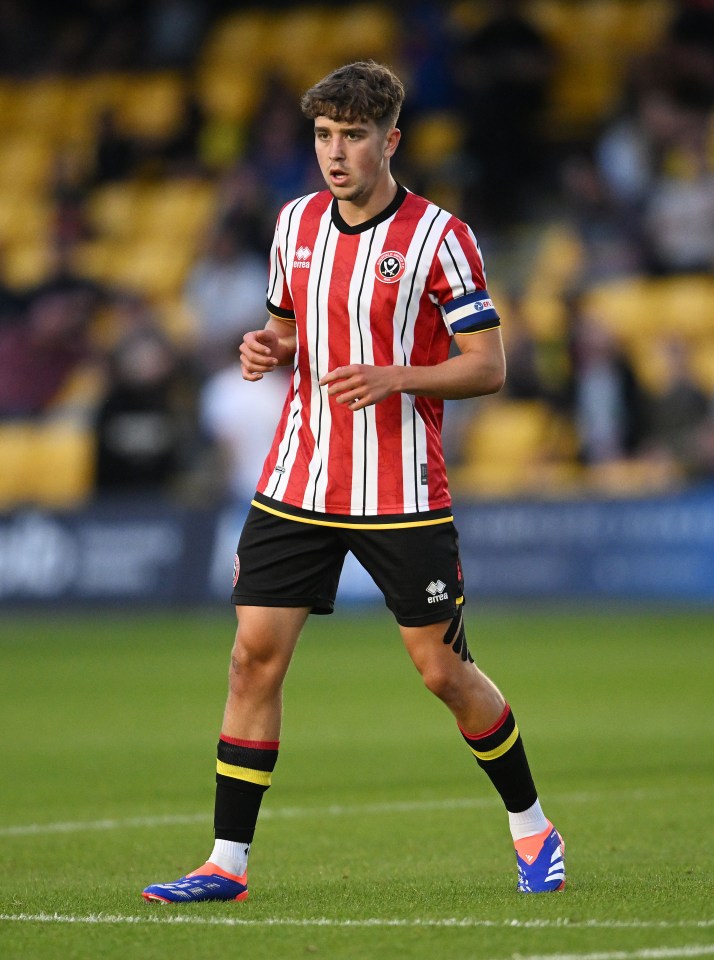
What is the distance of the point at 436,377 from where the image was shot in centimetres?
504

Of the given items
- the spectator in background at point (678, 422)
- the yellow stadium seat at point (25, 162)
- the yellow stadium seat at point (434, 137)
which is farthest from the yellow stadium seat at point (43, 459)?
the spectator in background at point (678, 422)

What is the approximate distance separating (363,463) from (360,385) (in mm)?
432

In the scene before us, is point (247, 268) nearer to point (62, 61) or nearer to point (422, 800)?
point (62, 61)

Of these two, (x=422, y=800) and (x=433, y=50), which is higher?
(x=433, y=50)

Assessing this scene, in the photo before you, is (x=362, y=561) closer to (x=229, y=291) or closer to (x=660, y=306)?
(x=660, y=306)

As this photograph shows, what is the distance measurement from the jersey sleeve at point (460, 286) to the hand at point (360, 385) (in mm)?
401

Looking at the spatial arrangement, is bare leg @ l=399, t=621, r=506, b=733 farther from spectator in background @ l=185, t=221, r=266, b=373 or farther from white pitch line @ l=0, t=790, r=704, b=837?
spectator in background @ l=185, t=221, r=266, b=373

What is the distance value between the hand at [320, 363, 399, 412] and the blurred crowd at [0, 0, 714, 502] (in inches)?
405

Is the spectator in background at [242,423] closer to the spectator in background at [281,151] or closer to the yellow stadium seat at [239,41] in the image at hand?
the spectator in background at [281,151]

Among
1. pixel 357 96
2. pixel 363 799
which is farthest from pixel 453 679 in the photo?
pixel 363 799

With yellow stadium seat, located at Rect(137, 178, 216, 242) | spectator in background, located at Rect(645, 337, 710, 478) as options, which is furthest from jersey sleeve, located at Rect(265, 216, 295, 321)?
yellow stadium seat, located at Rect(137, 178, 216, 242)

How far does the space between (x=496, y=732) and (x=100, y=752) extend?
3900 mm

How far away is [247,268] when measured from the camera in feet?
60.5

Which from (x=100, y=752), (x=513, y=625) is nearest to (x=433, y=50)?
(x=513, y=625)
